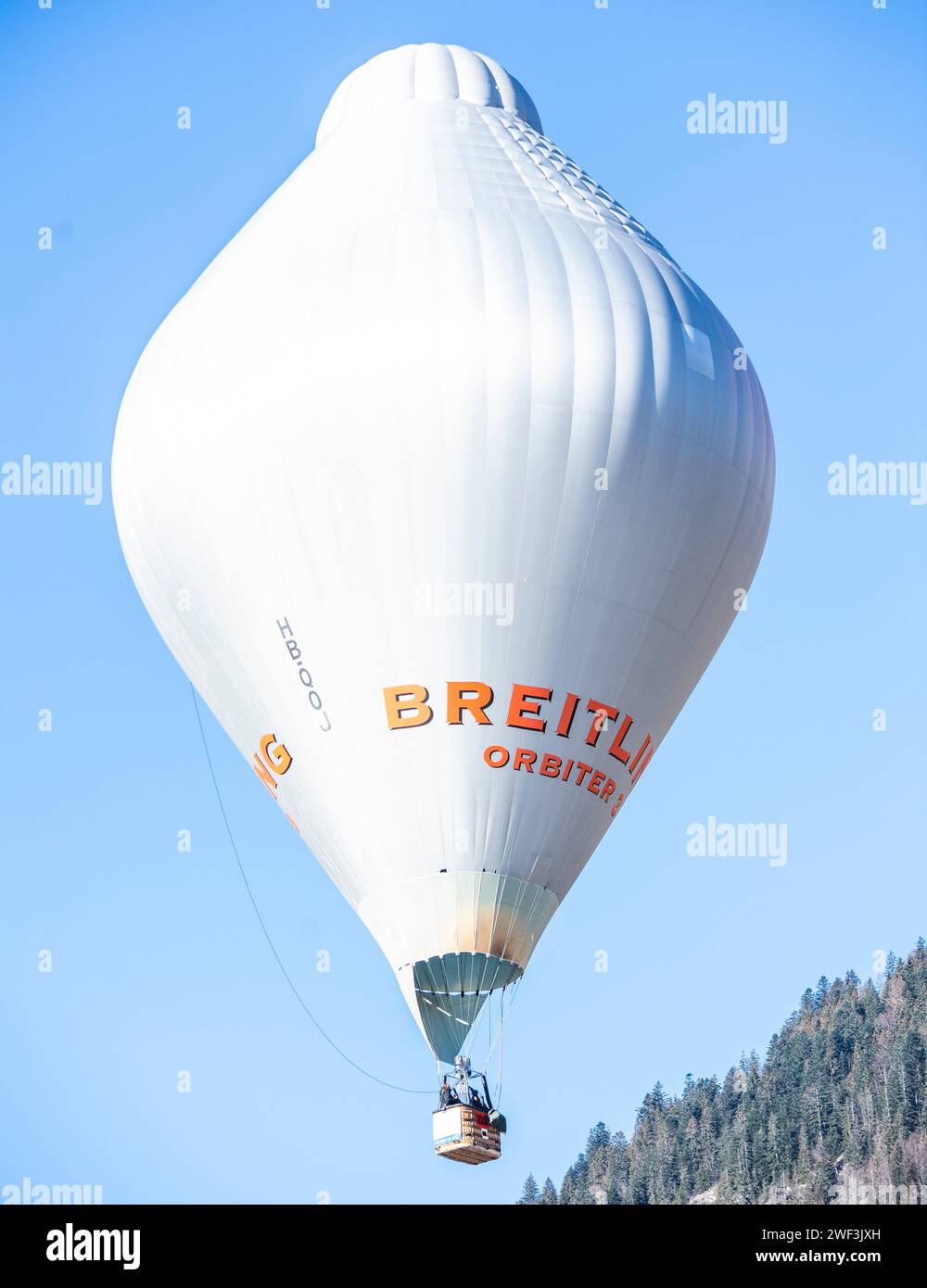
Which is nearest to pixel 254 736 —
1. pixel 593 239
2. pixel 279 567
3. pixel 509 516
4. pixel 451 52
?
pixel 279 567

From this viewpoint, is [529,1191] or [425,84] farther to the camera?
[529,1191]

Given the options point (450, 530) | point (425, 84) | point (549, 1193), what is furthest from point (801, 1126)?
point (450, 530)

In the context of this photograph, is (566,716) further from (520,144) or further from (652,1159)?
(652,1159)

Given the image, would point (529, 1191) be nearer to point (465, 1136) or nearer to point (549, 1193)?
point (549, 1193)

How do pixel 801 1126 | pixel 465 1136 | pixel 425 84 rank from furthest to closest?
pixel 801 1126
pixel 425 84
pixel 465 1136
